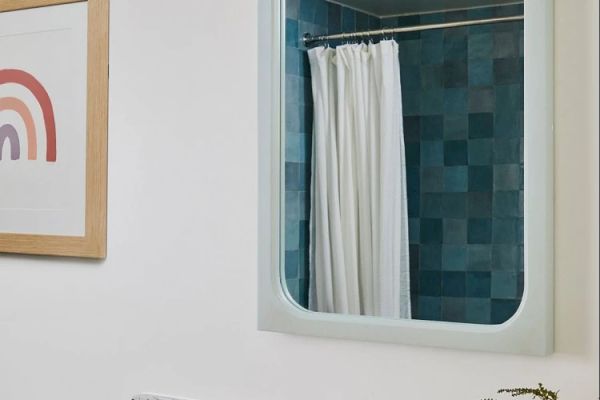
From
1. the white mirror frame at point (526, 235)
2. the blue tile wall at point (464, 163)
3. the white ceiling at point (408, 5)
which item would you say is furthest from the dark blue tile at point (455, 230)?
the white ceiling at point (408, 5)

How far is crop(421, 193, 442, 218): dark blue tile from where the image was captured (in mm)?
1614

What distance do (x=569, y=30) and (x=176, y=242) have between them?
0.89 m

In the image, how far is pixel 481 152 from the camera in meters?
1.57

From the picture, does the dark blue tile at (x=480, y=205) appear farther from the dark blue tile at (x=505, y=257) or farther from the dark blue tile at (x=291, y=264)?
the dark blue tile at (x=291, y=264)

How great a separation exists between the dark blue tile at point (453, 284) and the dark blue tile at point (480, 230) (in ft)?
0.21

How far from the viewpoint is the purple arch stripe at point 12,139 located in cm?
224

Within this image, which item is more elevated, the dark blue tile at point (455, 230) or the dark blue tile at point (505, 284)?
the dark blue tile at point (455, 230)

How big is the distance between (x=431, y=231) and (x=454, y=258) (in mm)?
62

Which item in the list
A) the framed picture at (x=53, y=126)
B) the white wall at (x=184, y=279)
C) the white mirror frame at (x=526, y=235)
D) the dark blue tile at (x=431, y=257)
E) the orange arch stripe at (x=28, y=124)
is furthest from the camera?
the orange arch stripe at (x=28, y=124)

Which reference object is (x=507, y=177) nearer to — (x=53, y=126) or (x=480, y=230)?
(x=480, y=230)

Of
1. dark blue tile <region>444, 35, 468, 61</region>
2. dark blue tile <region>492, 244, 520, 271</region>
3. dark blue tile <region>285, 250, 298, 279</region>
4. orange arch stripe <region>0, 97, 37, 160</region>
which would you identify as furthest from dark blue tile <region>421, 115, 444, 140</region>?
orange arch stripe <region>0, 97, 37, 160</region>

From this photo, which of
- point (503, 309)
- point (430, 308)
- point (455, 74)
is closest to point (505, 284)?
point (503, 309)

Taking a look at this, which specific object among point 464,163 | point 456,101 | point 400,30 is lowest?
point 464,163

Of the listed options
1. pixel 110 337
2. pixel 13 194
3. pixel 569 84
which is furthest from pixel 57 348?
pixel 569 84
